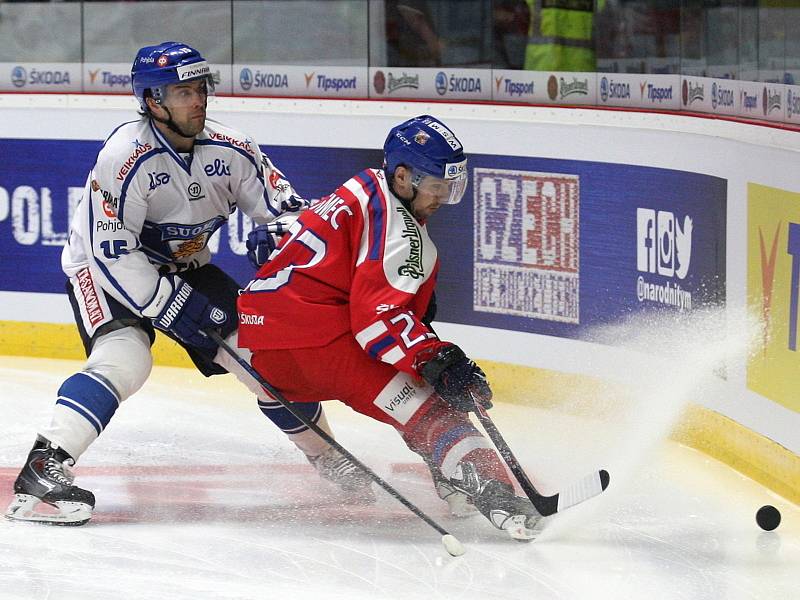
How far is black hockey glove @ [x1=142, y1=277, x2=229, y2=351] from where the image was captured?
13.3 feet

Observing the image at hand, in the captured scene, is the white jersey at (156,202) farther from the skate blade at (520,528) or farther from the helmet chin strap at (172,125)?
the skate blade at (520,528)

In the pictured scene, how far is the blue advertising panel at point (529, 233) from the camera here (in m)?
4.75

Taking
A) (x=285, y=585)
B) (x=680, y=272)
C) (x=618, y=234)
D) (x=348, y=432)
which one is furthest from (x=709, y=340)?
(x=285, y=585)

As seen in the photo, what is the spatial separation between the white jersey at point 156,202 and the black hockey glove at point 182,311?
4 centimetres

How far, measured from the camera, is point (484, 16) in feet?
19.8

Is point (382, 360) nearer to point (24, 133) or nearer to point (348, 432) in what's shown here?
point (348, 432)

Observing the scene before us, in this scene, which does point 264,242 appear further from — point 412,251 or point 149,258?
point 412,251

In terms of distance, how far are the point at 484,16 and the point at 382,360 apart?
106 inches

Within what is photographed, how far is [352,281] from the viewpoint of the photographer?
12.3 ft

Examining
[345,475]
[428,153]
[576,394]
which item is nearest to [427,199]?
[428,153]

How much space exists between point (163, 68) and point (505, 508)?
1482 mm

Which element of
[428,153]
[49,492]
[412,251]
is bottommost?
[49,492]

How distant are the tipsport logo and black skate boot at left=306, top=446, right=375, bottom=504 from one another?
1.17m

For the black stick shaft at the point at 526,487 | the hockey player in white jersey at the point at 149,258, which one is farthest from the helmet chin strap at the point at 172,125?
the black stick shaft at the point at 526,487
